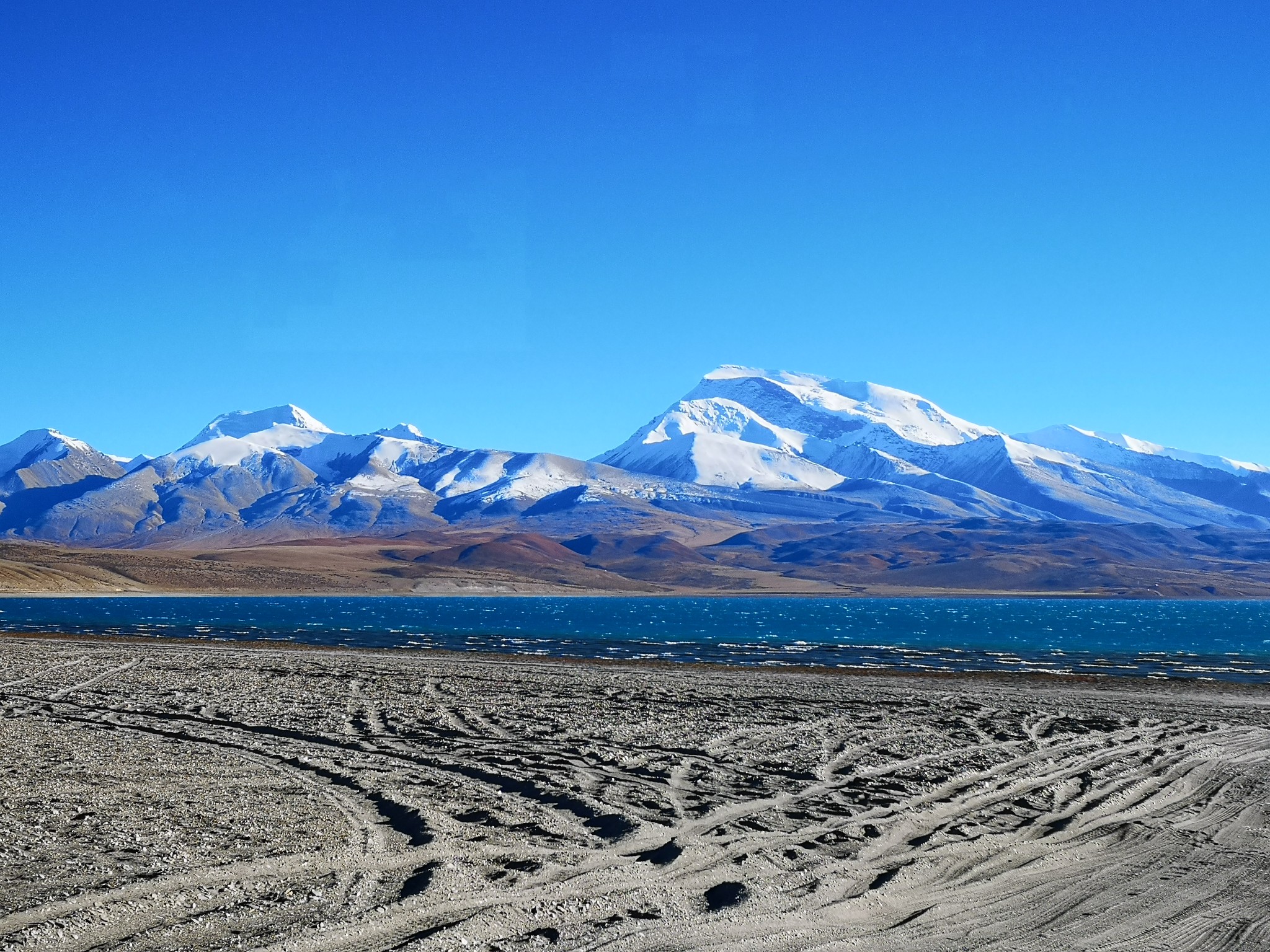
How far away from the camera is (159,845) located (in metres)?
12.8

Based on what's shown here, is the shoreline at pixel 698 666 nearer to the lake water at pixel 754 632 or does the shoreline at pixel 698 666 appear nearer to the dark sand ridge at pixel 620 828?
the lake water at pixel 754 632

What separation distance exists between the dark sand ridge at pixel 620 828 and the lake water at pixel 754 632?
94.2 ft

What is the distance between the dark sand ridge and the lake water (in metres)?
28.7

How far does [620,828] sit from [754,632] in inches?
2891

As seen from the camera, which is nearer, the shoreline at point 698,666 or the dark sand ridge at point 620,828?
the dark sand ridge at point 620,828

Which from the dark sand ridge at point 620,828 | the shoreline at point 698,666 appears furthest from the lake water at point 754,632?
the dark sand ridge at point 620,828

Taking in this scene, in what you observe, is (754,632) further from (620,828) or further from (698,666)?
(620,828)

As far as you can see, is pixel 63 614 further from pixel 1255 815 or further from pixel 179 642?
pixel 1255 815

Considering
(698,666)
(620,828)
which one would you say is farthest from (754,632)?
(620,828)

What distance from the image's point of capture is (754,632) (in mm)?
86750

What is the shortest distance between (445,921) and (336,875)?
197cm

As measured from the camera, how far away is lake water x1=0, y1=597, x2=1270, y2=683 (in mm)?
56469

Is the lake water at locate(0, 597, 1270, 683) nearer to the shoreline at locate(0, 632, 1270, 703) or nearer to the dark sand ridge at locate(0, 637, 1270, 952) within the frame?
the shoreline at locate(0, 632, 1270, 703)

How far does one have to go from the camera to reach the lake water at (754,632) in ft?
185
